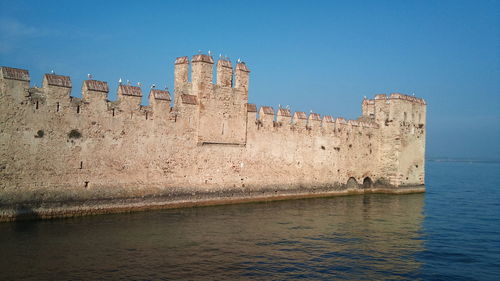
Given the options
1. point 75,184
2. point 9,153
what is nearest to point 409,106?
point 75,184

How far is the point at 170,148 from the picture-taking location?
18.6 meters

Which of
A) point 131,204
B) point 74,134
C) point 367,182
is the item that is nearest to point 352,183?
point 367,182

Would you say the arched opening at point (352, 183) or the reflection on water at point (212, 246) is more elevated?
the arched opening at point (352, 183)

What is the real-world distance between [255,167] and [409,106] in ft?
43.9

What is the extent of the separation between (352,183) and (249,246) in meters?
15.6

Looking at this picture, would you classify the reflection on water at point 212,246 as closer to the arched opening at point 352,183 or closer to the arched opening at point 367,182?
the arched opening at point 352,183

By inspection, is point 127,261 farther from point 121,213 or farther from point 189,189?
point 189,189

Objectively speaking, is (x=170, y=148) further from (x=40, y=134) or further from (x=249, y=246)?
(x=249, y=246)

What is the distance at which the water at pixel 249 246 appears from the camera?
1109 centimetres

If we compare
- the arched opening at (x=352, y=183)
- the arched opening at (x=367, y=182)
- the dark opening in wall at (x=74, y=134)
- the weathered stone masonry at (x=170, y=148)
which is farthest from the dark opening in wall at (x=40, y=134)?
the arched opening at (x=367, y=182)

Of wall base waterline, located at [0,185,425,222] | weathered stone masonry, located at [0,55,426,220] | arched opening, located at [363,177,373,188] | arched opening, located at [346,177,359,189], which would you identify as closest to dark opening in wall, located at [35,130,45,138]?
weathered stone masonry, located at [0,55,426,220]

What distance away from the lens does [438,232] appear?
1745 cm

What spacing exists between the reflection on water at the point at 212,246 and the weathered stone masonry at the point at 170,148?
37.4 inches

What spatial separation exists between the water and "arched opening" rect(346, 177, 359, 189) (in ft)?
23.5
